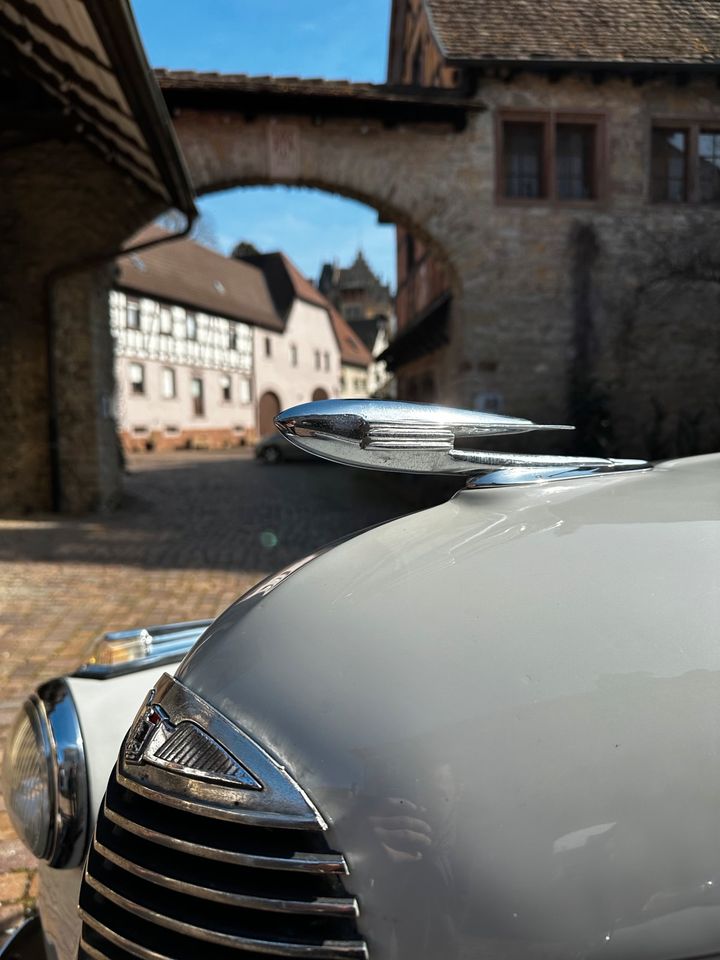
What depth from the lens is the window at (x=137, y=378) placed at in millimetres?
28797

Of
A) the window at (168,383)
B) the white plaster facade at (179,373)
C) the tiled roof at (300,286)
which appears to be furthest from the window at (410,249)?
the tiled roof at (300,286)

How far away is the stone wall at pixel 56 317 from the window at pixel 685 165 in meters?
7.56

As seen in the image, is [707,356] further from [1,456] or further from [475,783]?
[475,783]

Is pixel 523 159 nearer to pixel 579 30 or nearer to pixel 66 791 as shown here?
pixel 579 30

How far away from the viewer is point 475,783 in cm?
73

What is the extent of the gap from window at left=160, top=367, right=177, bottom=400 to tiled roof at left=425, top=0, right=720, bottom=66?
22428mm

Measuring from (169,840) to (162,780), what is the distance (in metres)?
0.07

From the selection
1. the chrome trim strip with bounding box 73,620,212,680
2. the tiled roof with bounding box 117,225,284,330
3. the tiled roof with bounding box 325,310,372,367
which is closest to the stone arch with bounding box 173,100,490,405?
the chrome trim strip with bounding box 73,620,212,680

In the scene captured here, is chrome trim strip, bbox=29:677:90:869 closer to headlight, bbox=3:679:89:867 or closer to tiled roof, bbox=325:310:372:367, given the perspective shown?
headlight, bbox=3:679:89:867

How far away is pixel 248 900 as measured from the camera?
2.56 ft

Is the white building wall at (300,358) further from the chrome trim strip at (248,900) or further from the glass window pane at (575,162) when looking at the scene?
the chrome trim strip at (248,900)

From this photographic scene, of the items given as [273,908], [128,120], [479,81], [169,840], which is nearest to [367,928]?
[273,908]

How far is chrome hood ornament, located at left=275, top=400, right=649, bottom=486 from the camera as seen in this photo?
1127 millimetres

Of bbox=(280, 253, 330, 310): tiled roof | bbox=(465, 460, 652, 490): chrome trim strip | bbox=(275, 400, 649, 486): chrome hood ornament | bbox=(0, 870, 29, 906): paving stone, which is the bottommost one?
bbox=(0, 870, 29, 906): paving stone
